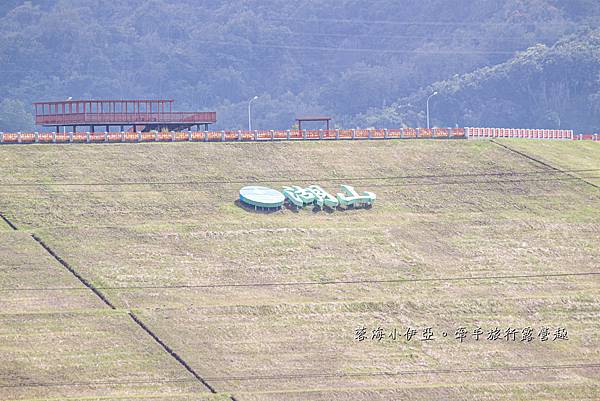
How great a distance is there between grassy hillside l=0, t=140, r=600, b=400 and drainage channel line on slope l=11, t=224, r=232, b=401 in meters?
0.36

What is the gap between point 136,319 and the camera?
7844 cm

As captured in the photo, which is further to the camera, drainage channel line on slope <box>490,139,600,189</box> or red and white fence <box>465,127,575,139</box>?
red and white fence <box>465,127,575,139</box>

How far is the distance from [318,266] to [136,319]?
46.1 ft

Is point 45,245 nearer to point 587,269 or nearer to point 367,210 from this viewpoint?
point 367,210

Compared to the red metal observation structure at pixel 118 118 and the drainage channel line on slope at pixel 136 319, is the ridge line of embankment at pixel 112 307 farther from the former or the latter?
the red metal observation structure at pixel 118 118

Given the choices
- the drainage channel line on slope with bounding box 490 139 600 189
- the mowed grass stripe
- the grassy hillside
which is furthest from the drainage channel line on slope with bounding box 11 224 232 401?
the drainage channel line on slope with bounding box 490 139 600 189

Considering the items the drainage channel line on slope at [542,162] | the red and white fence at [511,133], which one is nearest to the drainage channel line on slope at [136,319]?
the drainage channel line on slope at [542,162]

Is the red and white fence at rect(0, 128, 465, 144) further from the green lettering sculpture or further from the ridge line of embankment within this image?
the ridge line of embankment

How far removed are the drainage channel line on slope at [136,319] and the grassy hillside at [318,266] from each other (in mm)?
357

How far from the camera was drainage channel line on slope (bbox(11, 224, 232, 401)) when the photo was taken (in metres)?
73.0

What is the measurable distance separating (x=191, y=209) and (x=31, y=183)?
10524 mm

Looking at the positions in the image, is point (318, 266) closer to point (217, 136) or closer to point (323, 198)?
point (323, 198)

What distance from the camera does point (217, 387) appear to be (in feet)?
237

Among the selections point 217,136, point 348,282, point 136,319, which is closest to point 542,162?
point 217,136
